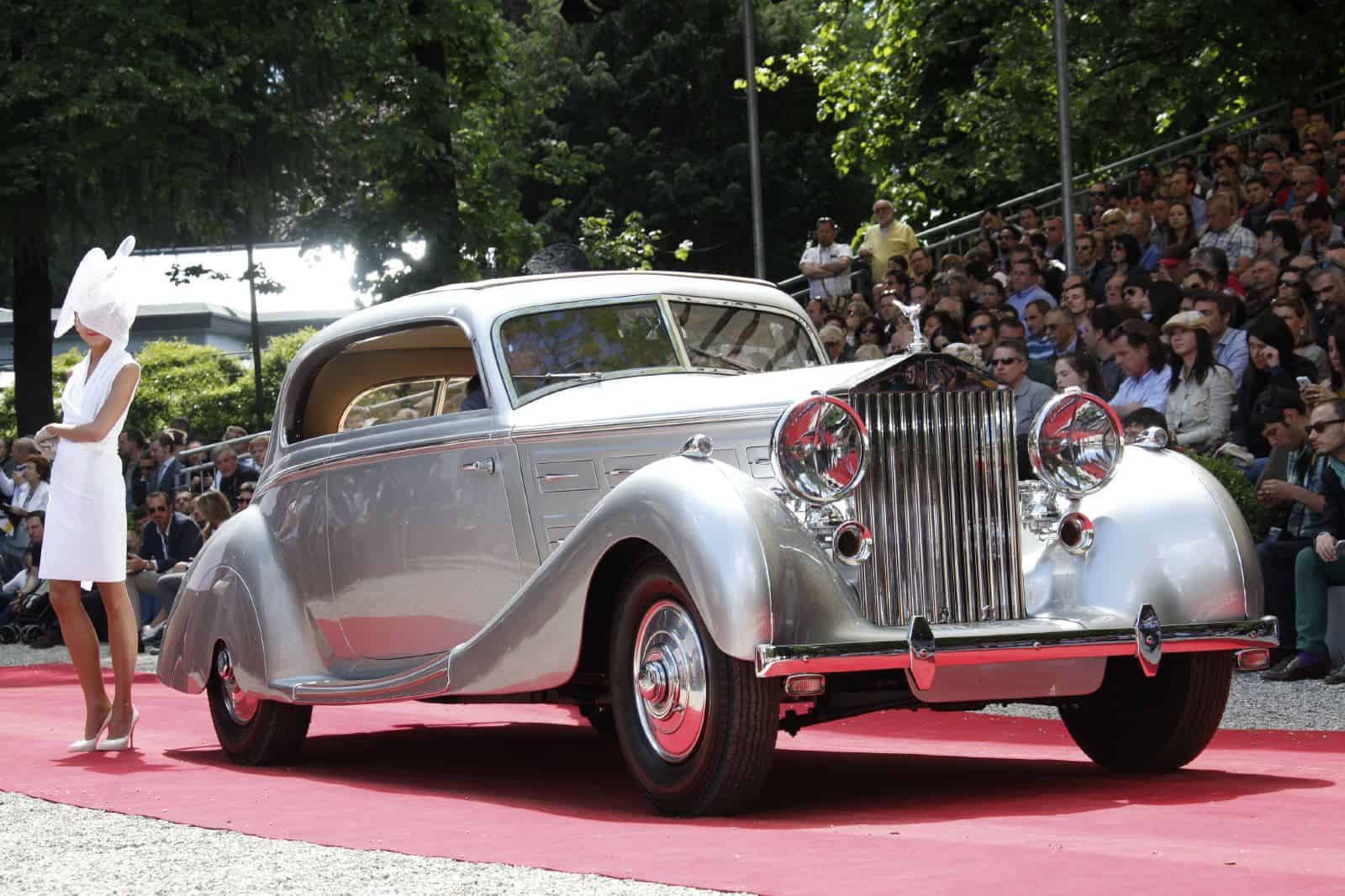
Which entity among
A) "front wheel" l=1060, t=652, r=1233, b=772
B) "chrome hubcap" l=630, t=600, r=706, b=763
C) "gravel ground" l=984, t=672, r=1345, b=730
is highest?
"chrome hubcap" l=630, t=600, r=706, b=763

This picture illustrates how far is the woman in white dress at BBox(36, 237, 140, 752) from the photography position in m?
7.64

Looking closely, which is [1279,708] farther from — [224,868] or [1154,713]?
[224,868]

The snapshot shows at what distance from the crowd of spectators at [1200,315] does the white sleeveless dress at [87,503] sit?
3762 millimetres

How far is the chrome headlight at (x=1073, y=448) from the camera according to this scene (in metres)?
5.91

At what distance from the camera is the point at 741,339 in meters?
7.18

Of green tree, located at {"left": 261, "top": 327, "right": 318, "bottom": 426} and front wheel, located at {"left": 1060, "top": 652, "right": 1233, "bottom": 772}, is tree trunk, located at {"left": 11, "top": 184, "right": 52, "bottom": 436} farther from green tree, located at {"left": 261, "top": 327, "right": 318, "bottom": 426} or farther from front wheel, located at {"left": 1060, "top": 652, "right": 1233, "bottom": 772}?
front wheel, located at {"left": 1060, "top": 652, "right": 1233, "bottom": 772}

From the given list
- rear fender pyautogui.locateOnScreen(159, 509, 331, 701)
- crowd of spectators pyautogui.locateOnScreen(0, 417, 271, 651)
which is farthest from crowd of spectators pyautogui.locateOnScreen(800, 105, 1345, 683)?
crowd of spectators pyautogui.locateOnScreen(0, 417, 271, 651)

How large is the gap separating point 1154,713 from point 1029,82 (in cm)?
1843

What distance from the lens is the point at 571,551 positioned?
5684 mm

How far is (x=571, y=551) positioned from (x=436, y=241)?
1544 centimetres

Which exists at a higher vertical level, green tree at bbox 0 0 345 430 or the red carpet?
green tree at bbox 0 0 345 430

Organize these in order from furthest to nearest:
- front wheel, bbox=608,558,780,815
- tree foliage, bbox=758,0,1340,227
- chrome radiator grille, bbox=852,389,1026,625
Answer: tree foliage, bbox=758,0,1340,227 < chrome radiator grille, bbox=852,389,1026,625 < front wheel, bbox=608,558,780,815

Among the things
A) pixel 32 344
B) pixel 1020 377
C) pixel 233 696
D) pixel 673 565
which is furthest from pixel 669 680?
pixel 32 344

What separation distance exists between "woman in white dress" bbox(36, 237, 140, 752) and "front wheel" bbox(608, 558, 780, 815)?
309 cm
